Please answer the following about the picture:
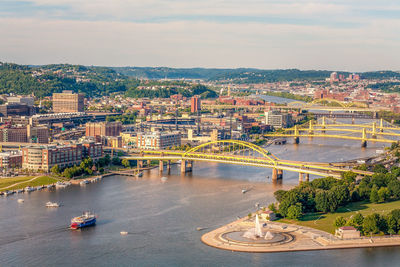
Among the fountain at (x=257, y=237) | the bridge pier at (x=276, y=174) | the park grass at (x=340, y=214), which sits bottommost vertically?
the fountain at (x=257, y=237)

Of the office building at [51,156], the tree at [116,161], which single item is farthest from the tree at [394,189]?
the office building at [51,156]

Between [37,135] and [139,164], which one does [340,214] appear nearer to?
[139,164]

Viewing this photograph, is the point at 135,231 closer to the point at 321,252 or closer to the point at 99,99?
the point at 321,252

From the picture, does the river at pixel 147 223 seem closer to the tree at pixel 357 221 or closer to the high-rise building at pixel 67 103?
the tree at pixel 357 221

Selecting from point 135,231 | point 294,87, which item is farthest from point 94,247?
point 294,87

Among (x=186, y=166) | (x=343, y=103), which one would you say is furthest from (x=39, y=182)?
(x=343, y=103)

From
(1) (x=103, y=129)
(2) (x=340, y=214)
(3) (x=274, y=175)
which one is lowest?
(2) (x=340, y=214)
